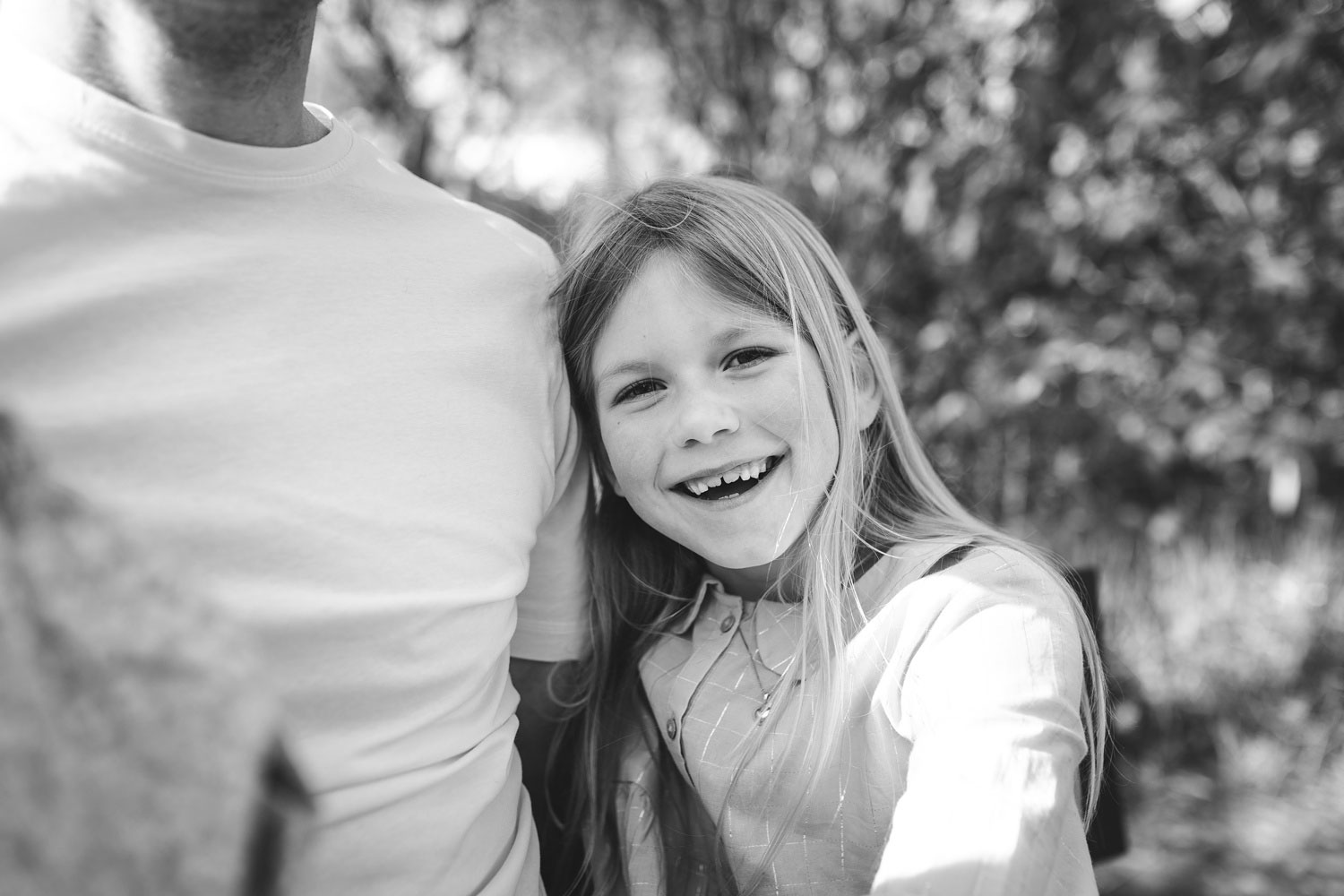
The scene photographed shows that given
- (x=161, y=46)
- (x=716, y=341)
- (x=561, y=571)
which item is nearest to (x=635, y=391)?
(x=716, y=341)

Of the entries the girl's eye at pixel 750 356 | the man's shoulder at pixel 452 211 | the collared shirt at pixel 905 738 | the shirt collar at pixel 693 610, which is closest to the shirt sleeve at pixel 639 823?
the collared shirt at pixel 905 738

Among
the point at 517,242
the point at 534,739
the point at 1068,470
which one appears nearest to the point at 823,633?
the point at 534,739

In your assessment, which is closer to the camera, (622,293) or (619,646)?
(622,293)

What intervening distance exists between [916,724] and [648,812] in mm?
545

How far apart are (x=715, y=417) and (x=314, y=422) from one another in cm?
56

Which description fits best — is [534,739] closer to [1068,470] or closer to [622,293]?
[622,293]

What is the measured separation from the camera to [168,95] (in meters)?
1.10

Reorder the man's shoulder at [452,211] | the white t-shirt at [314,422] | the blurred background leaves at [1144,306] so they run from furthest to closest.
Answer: the blurred background leaves at [1144,306], the man's shoulder at [452,211], the white t-shirt at [314,422]

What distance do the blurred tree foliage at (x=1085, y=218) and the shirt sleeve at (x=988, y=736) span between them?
2.11m

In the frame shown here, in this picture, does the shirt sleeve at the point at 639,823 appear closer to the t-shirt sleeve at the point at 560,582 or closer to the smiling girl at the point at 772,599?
the smiling girl at the point at 772,599

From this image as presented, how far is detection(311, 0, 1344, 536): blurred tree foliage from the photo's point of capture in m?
3.08

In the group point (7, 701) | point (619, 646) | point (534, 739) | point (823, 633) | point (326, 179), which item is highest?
point (326, 179)

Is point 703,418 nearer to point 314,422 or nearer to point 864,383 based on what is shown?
point 864,383

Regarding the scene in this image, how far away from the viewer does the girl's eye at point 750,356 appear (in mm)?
1484
